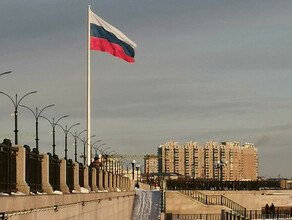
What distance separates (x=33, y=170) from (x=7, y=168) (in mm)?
4970

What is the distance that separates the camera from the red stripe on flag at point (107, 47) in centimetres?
7075

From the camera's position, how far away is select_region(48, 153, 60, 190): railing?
37.2 metres

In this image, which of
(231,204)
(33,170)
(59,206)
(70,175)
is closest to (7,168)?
(59,206)

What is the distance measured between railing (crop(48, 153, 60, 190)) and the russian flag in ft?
105

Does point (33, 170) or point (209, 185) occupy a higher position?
point (33, 170)

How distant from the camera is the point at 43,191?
33.9 m

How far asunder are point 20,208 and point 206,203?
8306cm

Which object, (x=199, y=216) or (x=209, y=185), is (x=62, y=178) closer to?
(x=199, y=216)

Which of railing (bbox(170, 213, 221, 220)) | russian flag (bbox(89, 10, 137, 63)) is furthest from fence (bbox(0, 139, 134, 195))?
railing (bbox(170, 213, 221, 220))

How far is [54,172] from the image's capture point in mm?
38125

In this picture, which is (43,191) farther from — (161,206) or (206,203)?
(206,203)

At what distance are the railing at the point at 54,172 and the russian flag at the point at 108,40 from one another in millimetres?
31935

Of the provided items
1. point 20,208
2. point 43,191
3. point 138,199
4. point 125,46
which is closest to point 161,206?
point 138,199

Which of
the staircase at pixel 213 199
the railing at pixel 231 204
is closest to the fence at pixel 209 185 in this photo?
the staircase at pixel 213 199
